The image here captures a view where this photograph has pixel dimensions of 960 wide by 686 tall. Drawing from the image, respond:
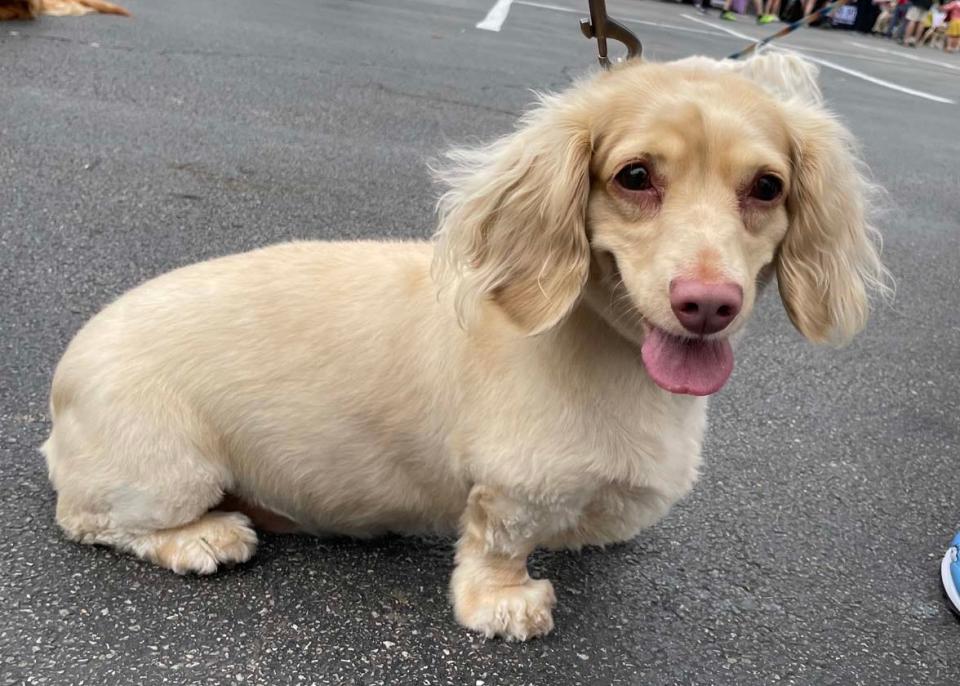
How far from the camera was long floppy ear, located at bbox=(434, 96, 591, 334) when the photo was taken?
1639 mm

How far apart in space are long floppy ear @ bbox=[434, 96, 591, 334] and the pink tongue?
188 mm

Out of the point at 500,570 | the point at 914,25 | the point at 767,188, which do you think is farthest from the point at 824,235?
the point at 914,25

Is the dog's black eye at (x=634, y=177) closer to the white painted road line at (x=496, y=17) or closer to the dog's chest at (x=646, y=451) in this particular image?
the dog's chest at (x=646, y=451)

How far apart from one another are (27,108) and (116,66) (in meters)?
1.16

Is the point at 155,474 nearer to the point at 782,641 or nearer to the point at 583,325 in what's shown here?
the point at 583,325

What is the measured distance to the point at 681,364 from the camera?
1599 millimetres

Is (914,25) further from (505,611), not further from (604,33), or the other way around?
(505,611)

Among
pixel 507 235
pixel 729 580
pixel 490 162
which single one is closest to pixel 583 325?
pixel 507 235

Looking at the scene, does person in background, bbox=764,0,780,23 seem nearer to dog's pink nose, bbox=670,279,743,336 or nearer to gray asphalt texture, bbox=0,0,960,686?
gray asphalt texture, bbox=0,0,960,686

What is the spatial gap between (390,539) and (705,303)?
1.21 m

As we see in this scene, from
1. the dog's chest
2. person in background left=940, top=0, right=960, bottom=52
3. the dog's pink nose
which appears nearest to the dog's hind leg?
the dog's chest

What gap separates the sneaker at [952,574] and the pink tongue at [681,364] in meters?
1.14

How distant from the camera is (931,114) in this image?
922 centimetres

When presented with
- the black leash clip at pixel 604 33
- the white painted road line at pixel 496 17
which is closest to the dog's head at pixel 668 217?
the black leash clip at pixel 604 33
